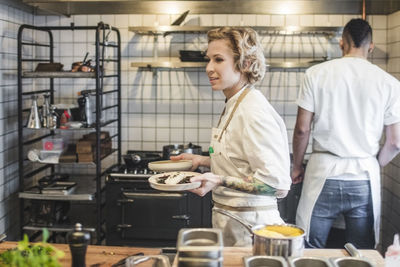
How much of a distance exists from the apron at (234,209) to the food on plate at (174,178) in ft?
0.61

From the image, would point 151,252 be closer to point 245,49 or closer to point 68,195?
point 245,49

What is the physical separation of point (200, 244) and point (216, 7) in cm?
273

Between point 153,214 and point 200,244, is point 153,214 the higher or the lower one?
the lower one

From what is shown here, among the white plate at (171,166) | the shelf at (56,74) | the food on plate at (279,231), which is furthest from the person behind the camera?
the shelf at (56,74)

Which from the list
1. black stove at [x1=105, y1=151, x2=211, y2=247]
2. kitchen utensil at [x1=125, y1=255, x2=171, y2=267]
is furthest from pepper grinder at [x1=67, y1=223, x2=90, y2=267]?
black stove at [x1=105, y1=151, x2=211, y2=247]

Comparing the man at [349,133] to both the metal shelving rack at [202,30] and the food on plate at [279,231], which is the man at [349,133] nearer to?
the metal shelving rack at [202,30]

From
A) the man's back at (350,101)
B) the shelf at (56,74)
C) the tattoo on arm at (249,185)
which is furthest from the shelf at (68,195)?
the tattoo on arm at (249,185)

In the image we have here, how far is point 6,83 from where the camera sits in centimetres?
366

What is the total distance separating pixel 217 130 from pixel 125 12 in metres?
2.03

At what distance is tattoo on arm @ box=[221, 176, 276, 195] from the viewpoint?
2082 millimetres

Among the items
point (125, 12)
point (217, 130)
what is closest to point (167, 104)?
point (125, 12)

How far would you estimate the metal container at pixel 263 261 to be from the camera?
155 cm

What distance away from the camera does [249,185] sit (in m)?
2.09

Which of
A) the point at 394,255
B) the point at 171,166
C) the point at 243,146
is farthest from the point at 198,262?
the point at 171,166
